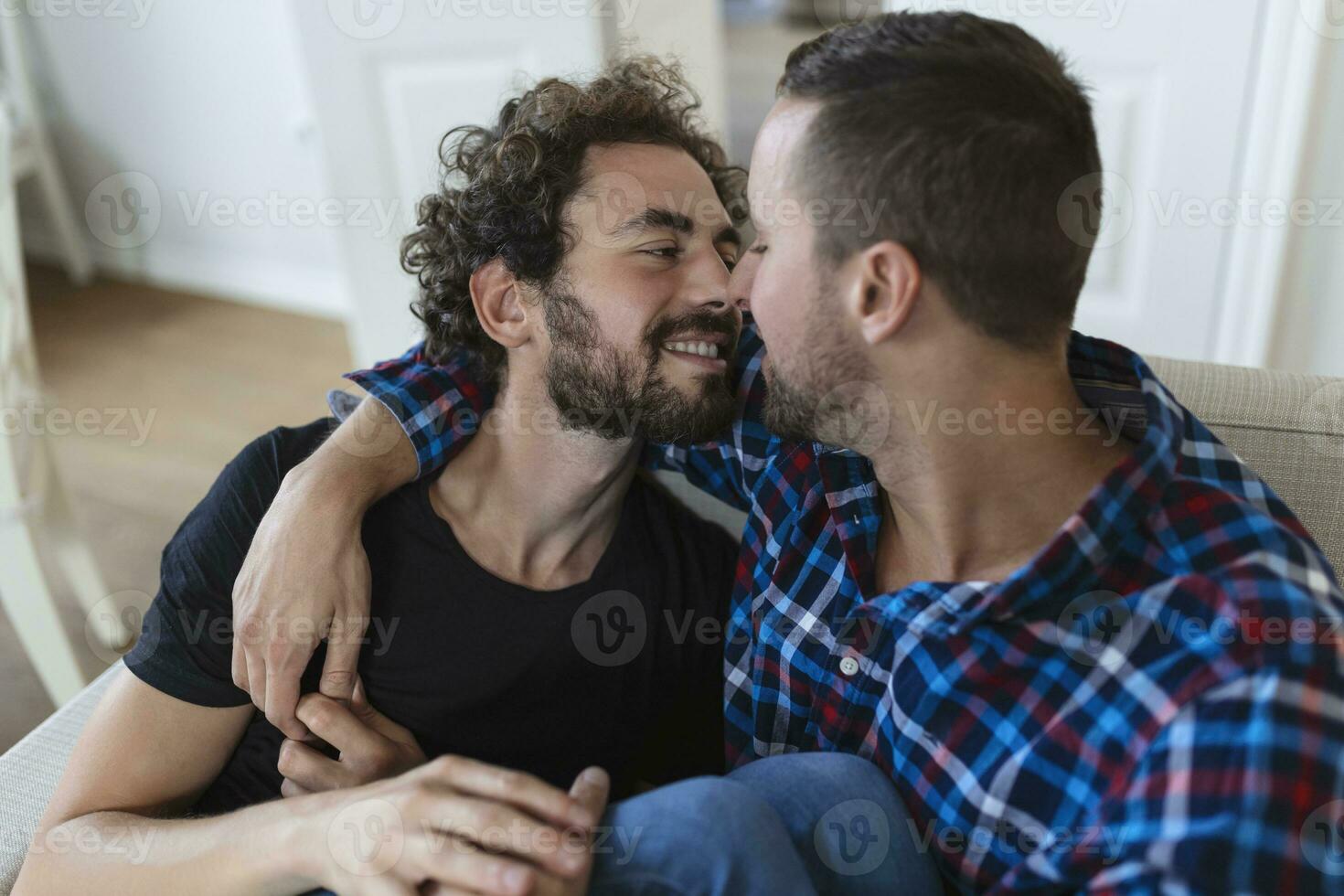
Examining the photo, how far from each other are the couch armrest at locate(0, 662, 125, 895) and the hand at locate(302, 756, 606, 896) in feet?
1.31

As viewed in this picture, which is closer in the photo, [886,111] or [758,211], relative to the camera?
[886,111]

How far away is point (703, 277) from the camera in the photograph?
120cm

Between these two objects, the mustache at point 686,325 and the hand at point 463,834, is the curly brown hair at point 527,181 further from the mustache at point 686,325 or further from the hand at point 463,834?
the hand at point 463,834

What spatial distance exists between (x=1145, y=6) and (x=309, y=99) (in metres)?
1.69

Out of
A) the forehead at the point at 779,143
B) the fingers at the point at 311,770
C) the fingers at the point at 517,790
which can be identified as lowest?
the fingers at the point at 311,770

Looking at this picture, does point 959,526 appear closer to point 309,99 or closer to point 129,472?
point 309,99

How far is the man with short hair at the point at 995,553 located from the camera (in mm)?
758

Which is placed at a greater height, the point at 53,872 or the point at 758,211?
the point at 758,211

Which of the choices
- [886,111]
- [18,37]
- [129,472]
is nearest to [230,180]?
[18,37]

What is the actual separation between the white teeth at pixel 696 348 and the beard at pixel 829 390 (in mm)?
167

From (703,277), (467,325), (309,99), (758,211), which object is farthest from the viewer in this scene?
(309,99)

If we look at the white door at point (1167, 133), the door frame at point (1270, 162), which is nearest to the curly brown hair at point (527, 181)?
the white door at point (1167, 133)

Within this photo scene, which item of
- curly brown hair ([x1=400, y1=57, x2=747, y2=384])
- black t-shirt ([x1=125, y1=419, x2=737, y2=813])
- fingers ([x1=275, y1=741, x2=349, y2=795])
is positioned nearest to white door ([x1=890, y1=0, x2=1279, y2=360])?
curly brown hair ([x1=400, y1=57, x2=747, y2=384])

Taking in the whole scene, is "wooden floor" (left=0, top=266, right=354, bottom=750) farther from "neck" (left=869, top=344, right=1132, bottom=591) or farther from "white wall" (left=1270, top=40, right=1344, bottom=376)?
"white wall" (left=1270, top=40, right=1344, bottom=376)
